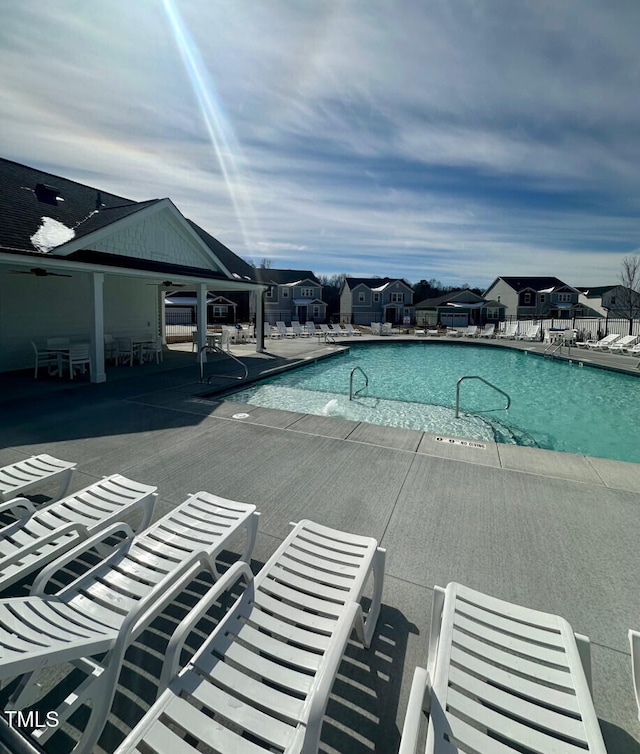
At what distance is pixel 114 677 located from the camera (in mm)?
1819

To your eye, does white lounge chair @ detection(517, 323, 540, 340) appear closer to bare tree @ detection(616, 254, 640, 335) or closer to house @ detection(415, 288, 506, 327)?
bare tree @ detection(616, 254, 640, 335)

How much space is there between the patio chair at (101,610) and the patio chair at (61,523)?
276 millimetres

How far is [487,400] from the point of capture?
1073 cm

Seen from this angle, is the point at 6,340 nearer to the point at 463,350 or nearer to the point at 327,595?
the point at 327,595

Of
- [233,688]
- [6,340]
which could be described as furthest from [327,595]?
[6,340]

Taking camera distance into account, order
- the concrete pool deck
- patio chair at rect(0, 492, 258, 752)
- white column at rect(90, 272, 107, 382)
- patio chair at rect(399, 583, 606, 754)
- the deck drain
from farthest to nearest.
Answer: white column at rect(90, 272, 107, 382) < the deck drain < the concrete pool deck < patio chair at rect(0, 492, 258, 752) < patio chair at rect(399, 583, 606, 754)

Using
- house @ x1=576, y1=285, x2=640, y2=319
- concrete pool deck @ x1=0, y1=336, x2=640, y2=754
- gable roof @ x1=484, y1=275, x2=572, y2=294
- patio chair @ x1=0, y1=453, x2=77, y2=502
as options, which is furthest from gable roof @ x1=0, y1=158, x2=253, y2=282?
house @ x1=576, y1=285, x2=640, y2=319

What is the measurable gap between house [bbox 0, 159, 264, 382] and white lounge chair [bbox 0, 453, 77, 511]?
239 inches

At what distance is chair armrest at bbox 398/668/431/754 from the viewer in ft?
4.50

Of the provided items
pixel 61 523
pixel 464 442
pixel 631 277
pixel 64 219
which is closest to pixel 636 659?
pixel 61 523

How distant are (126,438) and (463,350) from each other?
20664 mm

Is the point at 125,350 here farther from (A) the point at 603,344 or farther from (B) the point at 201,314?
(A) the point at 603,344

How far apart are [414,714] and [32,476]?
4078 millimetres

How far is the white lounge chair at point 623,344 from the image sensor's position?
18.8 m
